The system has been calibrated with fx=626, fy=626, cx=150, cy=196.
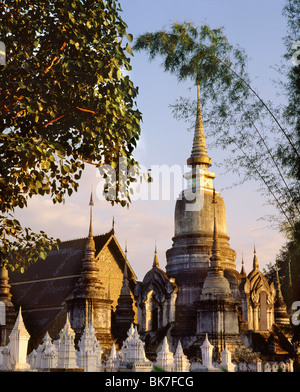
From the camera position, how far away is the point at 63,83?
384 inches

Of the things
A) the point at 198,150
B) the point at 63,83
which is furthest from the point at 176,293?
the point at 63,83

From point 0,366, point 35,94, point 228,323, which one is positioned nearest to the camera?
point 35,94

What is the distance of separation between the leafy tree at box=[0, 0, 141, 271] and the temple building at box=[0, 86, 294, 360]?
16.9 m

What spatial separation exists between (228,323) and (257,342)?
2.13 meters

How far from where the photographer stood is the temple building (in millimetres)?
27000

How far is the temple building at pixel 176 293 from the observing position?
27000 millimetres

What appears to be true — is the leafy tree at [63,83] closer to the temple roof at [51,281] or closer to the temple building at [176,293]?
the temple building at [176,293]

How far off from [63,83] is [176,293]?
20874 mm

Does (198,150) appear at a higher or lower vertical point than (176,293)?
higher

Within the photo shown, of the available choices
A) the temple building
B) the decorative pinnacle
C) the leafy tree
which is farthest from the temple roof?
the leafy tree

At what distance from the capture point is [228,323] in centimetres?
2628

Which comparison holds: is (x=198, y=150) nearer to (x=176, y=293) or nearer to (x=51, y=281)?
(x=176, y=293)

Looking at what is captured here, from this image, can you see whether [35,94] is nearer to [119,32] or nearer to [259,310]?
[119,32]
